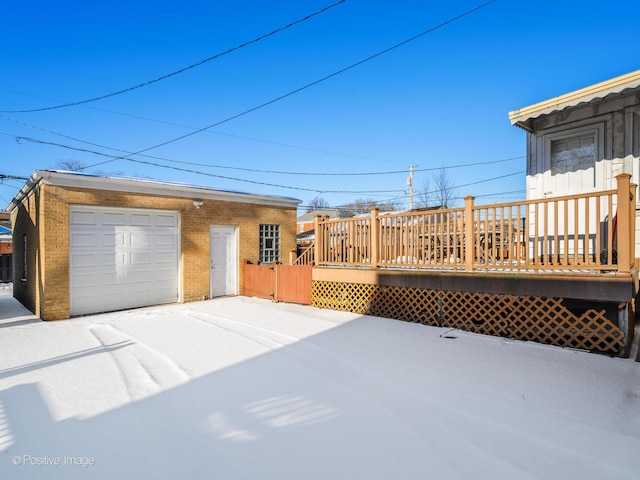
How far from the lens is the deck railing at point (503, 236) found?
4477 millimetres

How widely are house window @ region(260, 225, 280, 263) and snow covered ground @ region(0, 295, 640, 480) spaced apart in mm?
5729

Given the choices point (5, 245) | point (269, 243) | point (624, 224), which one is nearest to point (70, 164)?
point (5, 245)

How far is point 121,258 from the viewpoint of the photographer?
26.8 ft

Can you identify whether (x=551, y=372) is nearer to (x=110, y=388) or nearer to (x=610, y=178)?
(x=610, y=178)

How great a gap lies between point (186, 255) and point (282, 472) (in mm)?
7779

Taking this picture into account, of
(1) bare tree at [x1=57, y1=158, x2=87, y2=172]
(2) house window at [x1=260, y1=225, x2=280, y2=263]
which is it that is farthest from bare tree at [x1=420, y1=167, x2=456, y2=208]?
(1) bare tree at [x1=57, y1=158, x2=87, y2=172]

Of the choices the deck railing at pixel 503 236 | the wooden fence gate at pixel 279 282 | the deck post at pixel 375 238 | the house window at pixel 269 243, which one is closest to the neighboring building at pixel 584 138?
the deck railing at pixel 503 236

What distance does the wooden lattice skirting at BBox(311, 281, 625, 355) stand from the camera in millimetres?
4742

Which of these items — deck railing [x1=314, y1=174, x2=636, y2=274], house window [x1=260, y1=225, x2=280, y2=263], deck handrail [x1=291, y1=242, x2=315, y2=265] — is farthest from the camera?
house window [x1=260, y1=225, x2=280, y2=263]

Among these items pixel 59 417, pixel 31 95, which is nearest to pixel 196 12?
pixel 31 95

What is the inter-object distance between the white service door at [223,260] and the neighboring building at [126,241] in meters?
0.03

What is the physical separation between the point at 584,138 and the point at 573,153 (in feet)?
1.00

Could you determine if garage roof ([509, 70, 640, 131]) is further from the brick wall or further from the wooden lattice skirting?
the brick wall

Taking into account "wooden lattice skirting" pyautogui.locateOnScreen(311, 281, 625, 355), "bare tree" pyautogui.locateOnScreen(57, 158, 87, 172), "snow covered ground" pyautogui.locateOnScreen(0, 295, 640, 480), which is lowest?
"snow covered ground" pyautogui.locateOnScreen(0, 295, 640, 480)
